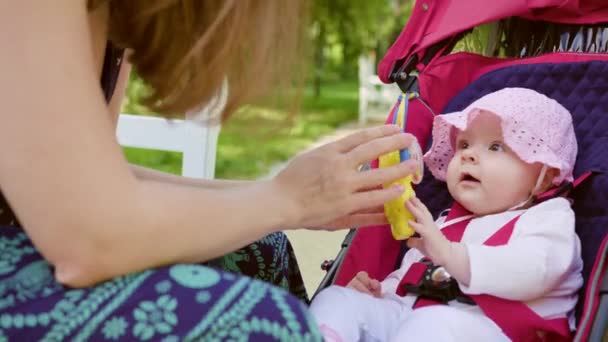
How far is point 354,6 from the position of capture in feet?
28.5

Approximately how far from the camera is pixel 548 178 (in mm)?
1550

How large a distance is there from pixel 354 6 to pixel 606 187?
744cm

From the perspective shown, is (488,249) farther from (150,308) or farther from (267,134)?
(150,308)

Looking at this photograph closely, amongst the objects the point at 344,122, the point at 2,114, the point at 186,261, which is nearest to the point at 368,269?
the point at 186,261

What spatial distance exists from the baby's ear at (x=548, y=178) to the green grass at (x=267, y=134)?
511 mm

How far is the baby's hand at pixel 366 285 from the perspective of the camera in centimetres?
155

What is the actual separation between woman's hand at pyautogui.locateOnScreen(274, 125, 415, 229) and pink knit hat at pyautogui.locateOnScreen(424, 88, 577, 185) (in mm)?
440

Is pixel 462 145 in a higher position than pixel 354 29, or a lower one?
higher

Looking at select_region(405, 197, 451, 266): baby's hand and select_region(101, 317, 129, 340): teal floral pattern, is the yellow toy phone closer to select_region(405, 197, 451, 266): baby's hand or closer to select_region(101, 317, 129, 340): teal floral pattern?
select_region(405, 197, 451, 266): baby's hand

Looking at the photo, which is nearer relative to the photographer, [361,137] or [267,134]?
[267,134]

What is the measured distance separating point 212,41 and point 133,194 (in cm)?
23

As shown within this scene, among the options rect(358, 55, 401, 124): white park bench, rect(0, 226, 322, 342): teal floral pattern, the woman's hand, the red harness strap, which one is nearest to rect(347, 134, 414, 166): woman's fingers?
the woman's hand

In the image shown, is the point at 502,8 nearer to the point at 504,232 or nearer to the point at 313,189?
the point at 504,232

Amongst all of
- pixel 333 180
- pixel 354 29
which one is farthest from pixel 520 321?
pixel 354 29
